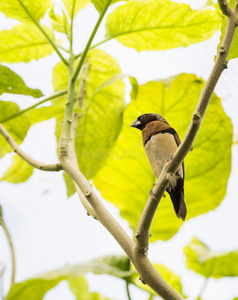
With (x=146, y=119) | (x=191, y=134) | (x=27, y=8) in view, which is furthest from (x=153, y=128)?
(x=27, y=8)

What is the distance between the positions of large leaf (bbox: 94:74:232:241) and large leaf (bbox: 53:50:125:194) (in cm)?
6

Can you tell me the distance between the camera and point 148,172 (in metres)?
0.67

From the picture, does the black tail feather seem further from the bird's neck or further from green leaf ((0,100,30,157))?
green leaf ((0,100,30,157))

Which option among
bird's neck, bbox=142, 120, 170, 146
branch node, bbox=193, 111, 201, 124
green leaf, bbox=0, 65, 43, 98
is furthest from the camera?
green leaf, bbox=0, 65, 43, 98

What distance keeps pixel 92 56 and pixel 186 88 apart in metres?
Result: 0.27

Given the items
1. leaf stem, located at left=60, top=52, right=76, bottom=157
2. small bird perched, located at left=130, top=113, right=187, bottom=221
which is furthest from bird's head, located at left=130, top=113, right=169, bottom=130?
leaf stem, located at left=60, top=52, right=76, bottom=157

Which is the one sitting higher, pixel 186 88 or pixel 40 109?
pixel 40 109

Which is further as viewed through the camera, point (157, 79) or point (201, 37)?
point (201, 37)

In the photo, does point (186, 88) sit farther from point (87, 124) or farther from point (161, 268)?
point (161, 268)

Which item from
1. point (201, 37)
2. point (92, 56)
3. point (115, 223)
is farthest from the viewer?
point (92, 56)

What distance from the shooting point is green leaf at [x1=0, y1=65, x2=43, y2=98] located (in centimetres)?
69

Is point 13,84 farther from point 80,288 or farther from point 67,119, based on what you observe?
point 80,288

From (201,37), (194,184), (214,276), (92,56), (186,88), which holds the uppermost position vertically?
(92,56)

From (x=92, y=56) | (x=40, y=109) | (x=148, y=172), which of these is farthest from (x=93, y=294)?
(x=92, y=56)
